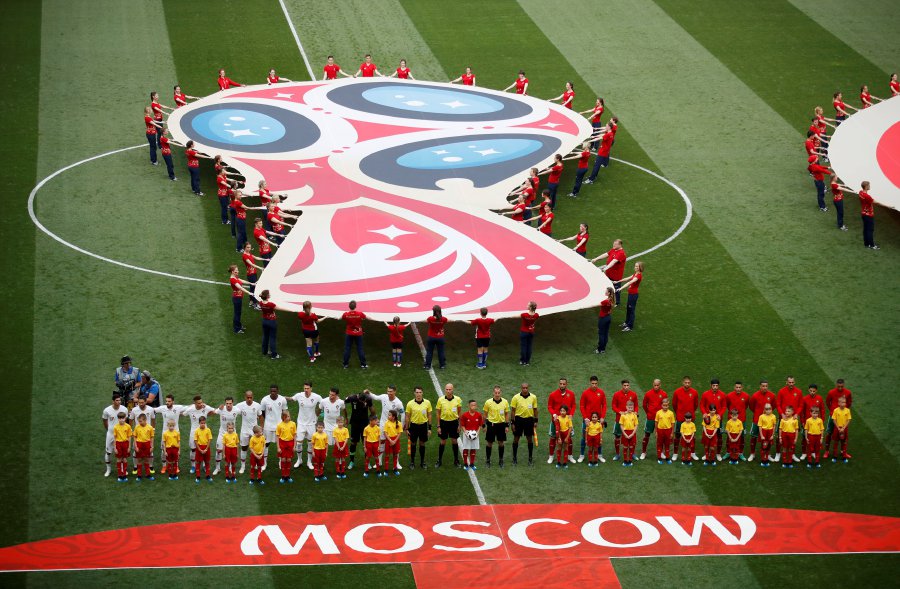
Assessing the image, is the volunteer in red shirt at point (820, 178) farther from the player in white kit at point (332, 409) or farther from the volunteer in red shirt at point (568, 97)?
the player in white kit at point (332, 409)

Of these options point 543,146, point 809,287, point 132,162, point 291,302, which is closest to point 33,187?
point 132,162

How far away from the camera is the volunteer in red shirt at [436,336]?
1002 inches

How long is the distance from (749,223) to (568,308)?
8831 millimetres

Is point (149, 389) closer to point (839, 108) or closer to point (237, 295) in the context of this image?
point (237, 295)

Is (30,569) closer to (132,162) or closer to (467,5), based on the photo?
(132,162)

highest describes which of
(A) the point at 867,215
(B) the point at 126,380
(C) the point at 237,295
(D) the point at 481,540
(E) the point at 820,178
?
(E) the point at 820,178

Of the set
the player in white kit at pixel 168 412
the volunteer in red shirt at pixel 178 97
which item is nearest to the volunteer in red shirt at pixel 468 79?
the volunteer in red shirt at pixel 178 97

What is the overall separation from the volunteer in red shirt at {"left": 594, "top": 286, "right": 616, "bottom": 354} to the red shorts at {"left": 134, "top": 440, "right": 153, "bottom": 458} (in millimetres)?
9604

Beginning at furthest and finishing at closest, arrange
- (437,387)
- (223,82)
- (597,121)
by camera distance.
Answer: (223,82), (597,121), (437,387)

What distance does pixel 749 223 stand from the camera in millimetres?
32906

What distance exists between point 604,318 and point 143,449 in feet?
32.3

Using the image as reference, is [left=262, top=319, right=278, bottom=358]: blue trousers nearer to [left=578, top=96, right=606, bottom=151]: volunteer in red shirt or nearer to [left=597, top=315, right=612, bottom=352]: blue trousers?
[left=597, top=315, right=612, bottom=352]: blue trousers

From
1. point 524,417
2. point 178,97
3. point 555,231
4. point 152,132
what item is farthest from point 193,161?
point 524,417

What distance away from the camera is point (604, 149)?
34938 mm
